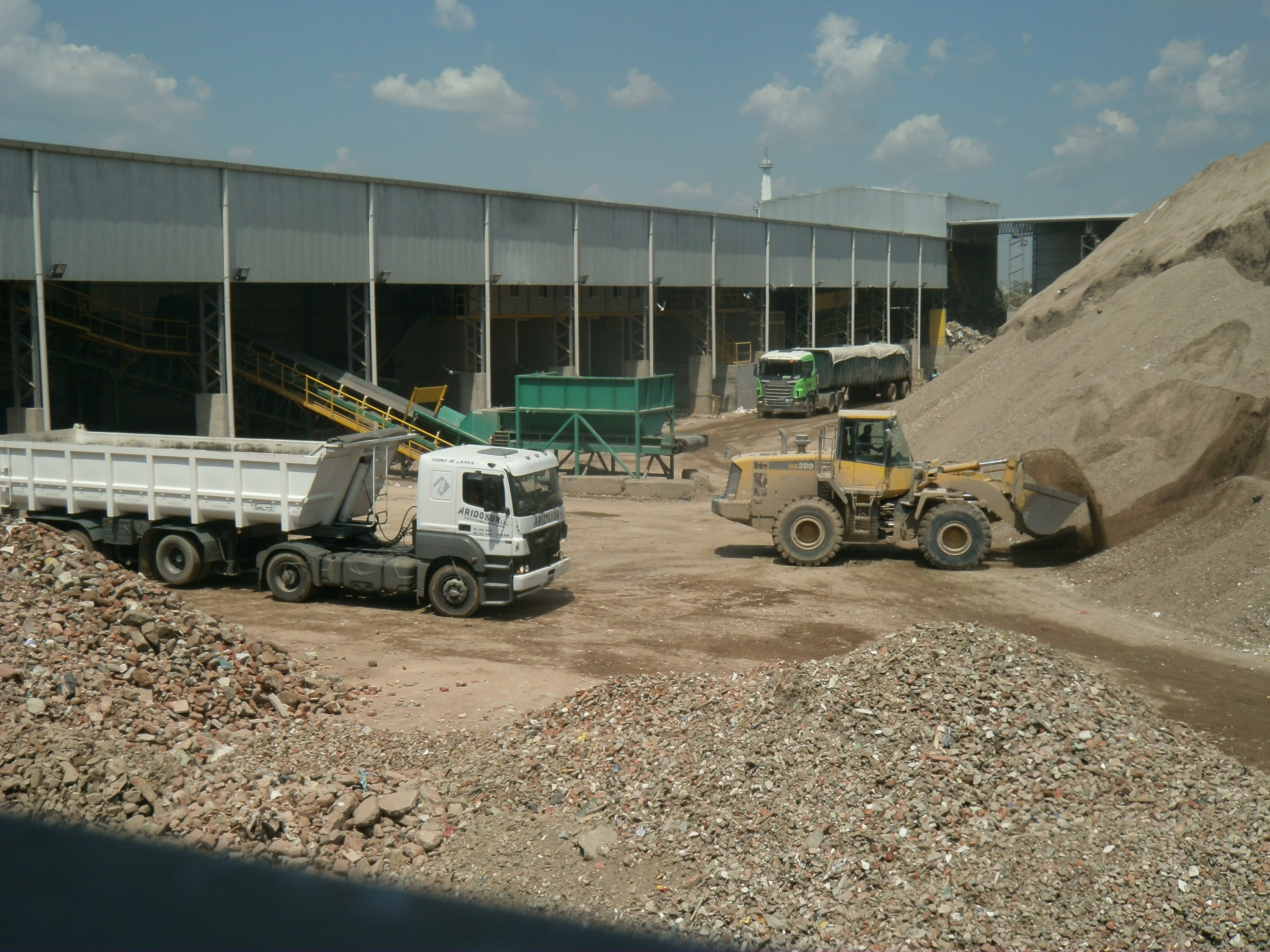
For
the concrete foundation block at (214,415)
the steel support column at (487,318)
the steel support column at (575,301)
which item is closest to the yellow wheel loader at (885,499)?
the concrete foundation block at (214,415)

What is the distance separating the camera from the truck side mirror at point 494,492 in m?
15.0

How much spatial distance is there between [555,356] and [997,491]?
24.0 m

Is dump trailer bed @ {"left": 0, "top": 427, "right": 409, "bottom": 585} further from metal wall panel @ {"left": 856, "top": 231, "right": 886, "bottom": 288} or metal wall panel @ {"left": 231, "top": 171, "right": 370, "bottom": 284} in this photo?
metal wall panel @ {"left": 856, "top": 231, "right": 886, "bottom": 288}

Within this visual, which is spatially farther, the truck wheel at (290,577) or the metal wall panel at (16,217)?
the metal wall panel at (16,217)

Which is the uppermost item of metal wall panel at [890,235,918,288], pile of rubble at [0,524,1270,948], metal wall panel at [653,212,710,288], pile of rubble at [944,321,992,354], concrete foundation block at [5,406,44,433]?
metal wall panel at [890,235,918,288]

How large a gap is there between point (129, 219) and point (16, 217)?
258 cm

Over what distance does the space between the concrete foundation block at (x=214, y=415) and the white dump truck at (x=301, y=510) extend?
318 inches

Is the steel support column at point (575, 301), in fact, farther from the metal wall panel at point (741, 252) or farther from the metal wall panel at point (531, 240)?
the metal wall panel at point (741, 252)

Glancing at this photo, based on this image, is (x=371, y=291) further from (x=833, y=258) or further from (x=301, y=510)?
(x=833, y=258)

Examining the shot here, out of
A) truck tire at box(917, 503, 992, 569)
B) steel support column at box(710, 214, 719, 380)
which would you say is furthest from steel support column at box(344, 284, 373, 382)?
truck tire at box(917, 503, 992, 569)

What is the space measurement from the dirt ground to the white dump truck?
0.55m

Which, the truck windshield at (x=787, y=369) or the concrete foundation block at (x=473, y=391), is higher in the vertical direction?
the truck windshield at (x=787, y=369)

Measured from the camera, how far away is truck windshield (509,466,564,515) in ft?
49.4

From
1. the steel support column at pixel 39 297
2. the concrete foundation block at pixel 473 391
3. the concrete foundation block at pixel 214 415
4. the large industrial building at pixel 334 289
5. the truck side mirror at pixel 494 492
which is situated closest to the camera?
the truck side mirror at pixel 494 492
